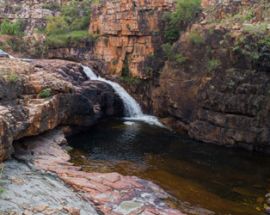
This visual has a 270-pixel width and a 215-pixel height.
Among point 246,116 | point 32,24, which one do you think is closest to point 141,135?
point 246,116

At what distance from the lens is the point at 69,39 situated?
34000mm

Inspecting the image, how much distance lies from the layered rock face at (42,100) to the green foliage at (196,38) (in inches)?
256

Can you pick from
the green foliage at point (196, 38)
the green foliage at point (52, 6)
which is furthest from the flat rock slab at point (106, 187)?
the green foliage at point (52, 6)

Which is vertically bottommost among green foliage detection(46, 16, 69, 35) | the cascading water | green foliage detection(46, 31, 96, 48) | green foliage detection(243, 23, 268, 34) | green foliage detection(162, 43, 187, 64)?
the cascading water

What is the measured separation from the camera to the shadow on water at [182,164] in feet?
55.3

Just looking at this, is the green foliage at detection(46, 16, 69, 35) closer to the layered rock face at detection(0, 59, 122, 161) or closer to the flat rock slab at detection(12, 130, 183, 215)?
the layered rock face at detection(0, 59, 122, 161)

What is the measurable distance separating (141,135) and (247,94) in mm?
6246

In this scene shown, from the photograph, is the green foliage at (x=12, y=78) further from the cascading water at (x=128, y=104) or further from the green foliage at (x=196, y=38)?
the green foliage at (x=196, y=38)

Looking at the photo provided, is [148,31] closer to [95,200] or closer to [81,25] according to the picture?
[81,25]

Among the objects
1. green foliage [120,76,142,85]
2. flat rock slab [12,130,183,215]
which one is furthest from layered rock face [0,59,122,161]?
green foliage [120,76,142,85]

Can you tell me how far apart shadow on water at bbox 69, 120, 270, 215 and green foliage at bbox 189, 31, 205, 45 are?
5.67 metres

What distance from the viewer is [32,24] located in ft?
125

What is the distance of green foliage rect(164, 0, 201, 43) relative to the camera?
29.9 m

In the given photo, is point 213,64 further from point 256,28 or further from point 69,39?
point 69,39
